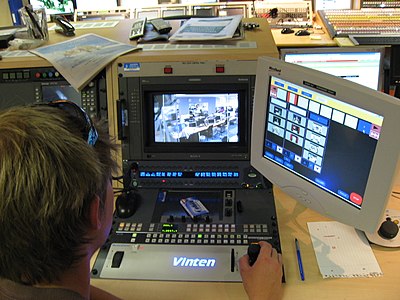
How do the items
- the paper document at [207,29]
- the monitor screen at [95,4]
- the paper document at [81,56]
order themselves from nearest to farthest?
the paper document at [81,56], the paper document at [207,29], the monitor screen at [95,4]

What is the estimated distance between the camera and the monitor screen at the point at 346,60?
71.2 inches

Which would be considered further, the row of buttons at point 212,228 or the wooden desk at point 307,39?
the wooden desk at point 307,39

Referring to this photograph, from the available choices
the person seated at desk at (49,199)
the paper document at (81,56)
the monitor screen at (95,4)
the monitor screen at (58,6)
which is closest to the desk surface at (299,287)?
the person seated at desk at (49,199)

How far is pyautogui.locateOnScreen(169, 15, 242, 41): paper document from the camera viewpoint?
60.2 inches

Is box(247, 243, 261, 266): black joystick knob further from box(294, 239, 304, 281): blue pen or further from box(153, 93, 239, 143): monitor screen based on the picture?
box(153, 93, 239, 143): monitor screen

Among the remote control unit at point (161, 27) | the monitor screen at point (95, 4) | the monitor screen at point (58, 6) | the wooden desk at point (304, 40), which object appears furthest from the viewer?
the monitor screen at point (58, 6)

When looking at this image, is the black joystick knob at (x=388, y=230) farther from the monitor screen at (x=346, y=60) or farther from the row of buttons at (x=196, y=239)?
the monitor screen at (x=346, y=60)

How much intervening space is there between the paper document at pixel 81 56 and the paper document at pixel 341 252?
0.80 meters

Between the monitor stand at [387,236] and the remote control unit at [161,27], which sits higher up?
the remote control unit at [161,27]

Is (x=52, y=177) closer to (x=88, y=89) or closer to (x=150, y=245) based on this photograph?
(x=150, y=245)

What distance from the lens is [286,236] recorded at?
134cm

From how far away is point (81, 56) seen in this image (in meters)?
1.47

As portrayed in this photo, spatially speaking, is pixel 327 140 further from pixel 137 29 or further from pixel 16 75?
pixel 16 75

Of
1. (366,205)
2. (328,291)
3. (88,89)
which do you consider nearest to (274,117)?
(366,205)
